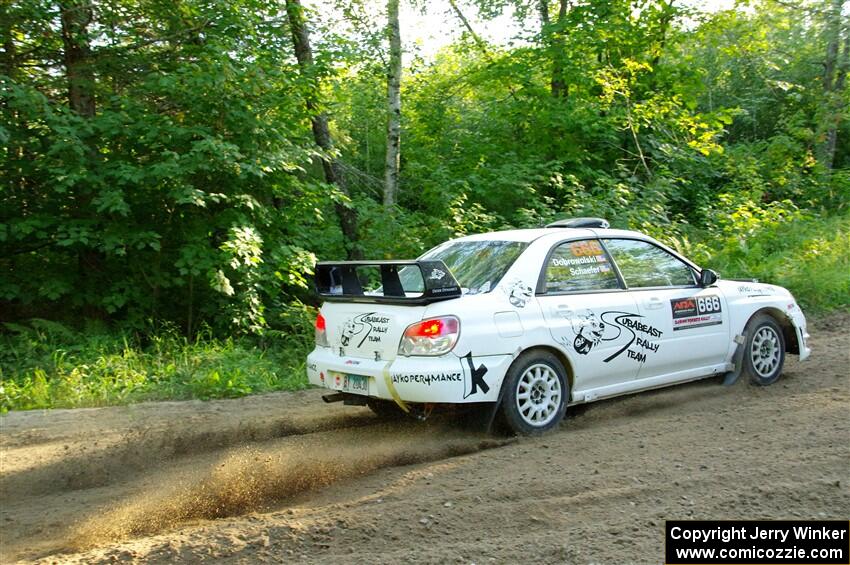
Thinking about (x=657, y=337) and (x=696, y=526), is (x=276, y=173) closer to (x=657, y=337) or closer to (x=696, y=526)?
(x=657, y=337)

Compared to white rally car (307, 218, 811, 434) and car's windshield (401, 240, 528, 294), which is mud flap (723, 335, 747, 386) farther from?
car's windshield (401, 240, 528, 294)

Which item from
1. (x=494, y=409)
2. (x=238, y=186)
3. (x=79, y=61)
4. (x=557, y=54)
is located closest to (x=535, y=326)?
(x=494, y=409)

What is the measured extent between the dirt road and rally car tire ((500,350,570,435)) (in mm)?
149

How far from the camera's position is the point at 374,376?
18.0 feet

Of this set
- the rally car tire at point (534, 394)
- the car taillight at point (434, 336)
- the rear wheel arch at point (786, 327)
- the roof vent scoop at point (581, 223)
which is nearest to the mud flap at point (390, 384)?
the car taillight at point (434, 336)

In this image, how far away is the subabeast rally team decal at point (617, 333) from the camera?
19.7 ft

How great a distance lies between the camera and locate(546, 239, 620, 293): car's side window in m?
6.09

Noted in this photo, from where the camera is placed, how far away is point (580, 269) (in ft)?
20.6

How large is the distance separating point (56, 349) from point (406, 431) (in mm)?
5273

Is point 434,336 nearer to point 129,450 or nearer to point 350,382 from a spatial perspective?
point 350,382

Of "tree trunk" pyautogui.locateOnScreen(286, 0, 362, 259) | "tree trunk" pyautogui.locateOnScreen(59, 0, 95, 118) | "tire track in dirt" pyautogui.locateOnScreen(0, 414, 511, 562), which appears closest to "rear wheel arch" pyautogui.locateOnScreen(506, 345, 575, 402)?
"tire track in dirt" pyautogui.locateOnScreen(0, 414, 511, 562)

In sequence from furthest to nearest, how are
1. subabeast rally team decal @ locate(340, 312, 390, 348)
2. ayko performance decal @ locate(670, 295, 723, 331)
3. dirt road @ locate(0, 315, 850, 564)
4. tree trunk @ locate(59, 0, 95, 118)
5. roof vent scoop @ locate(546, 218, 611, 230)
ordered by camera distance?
tree trunk @ locate(59, 0, 95, 118)
roof vent scoop @ locate(546, 218, 611, 230)
ayko performance decal @ locate(670, 295, 723, 331)
subabeast rally team decal @ locate(340, 312, 390, 348)
dirt road @ locate(0, 315, 850, 564)

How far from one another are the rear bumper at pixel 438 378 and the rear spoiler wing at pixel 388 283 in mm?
473

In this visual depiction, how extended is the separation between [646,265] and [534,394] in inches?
75.4
